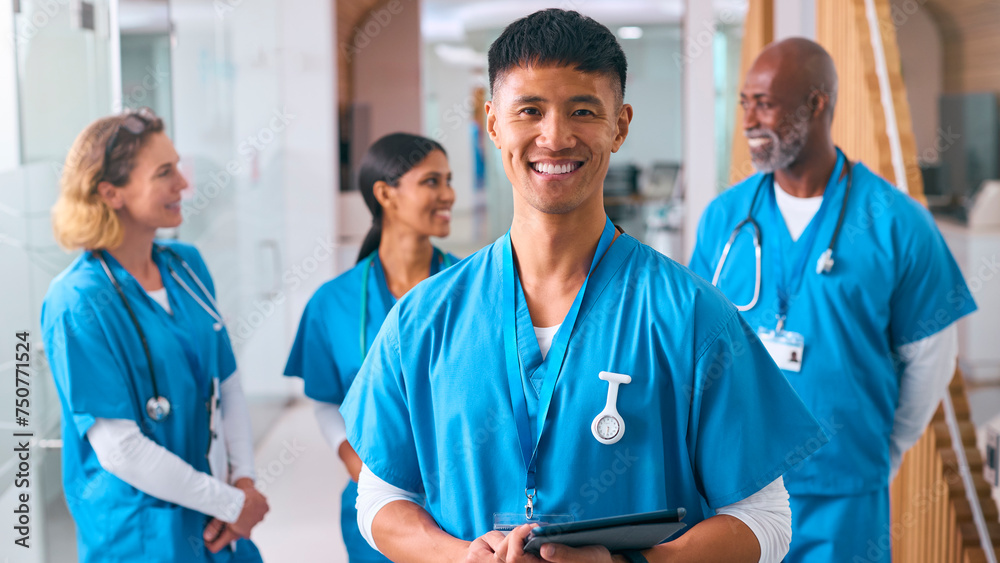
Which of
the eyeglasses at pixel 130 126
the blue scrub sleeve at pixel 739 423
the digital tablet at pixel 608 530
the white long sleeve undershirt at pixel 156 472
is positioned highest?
the eyeglasses at pixel 130 126

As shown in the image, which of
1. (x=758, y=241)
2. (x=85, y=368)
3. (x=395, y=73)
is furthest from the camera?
(x=395, y=73)

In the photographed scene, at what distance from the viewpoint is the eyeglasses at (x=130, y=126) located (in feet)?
6.14

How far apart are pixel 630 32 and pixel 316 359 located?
22.8ft

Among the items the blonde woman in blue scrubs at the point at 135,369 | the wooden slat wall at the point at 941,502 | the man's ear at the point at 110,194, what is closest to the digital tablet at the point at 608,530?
the blonde woman in blue scrubs at the point at 135,369

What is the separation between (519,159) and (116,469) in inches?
46.0

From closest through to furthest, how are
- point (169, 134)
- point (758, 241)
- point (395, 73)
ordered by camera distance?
point (758, 241)
point (169, 134)
point (395, 73)

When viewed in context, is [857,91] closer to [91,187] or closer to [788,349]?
[788,349]

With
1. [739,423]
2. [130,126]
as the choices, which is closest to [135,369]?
[130,126]

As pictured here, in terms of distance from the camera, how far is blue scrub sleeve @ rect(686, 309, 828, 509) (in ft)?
3.56

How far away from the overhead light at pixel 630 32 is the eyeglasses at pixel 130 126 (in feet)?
22.6

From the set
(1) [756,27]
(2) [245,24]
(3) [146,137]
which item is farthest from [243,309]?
(1) [756,27]

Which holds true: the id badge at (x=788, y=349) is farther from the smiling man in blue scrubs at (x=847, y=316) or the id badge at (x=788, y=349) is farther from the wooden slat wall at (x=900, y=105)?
the wooden slat wall at (x=900, y=105)

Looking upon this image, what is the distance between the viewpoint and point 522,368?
3.74ft

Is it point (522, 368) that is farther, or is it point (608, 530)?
point (522, 368)
